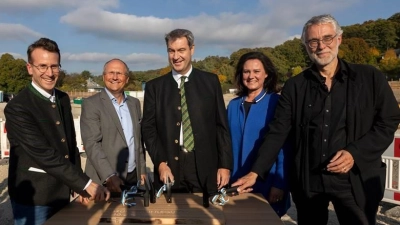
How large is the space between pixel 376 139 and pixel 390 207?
427 centimetres

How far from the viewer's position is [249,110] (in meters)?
3.52

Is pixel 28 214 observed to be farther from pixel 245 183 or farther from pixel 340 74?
pixel 340 74

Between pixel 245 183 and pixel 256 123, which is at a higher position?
pixel 256 123

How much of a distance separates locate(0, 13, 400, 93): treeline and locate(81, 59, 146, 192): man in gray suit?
62.0m

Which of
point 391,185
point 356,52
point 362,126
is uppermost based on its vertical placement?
point 356,52

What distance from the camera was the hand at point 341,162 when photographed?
8.71ft

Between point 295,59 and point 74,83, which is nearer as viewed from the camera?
point 74,83

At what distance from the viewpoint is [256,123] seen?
11.3 feet

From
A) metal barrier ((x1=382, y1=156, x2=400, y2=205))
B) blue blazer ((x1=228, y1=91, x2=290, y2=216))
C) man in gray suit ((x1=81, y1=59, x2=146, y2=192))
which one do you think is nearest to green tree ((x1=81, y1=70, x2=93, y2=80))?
metal barrier ((x1=382, y1=156, x2=400, y2=205))

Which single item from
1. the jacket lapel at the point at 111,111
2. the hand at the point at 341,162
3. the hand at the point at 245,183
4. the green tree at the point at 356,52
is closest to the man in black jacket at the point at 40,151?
the jacket lapel at the point at 111,111

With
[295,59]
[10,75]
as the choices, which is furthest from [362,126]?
[295,59]

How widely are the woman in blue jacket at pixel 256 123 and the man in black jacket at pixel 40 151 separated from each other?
138 cm

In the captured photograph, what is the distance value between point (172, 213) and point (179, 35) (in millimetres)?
1626

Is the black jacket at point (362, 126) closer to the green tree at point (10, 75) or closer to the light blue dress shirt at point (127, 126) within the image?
the light blue dress shirt at point (127, 126)
